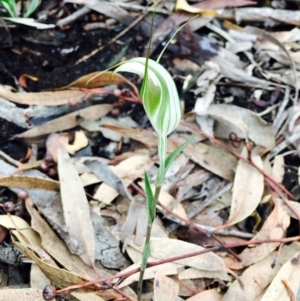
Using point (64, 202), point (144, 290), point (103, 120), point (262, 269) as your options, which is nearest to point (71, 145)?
point (103, 120)

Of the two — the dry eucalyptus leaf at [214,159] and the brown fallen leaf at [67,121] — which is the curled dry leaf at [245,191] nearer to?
the dry eucalyptus leaf at [214,159]

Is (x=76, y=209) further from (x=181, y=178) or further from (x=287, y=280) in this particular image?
(x=287, y=280)

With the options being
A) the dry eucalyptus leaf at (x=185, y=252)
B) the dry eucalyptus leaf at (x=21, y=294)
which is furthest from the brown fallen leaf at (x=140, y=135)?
the dry eucalyptus leaf at (x=21, y=294)

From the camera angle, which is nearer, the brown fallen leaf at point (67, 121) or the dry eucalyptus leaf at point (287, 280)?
the dry eucalyptus leaf at point (287, 280)

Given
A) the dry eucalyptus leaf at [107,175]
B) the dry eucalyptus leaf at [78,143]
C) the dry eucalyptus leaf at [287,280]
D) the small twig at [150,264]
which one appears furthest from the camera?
the dry eucalyptus leaf at [78,143]

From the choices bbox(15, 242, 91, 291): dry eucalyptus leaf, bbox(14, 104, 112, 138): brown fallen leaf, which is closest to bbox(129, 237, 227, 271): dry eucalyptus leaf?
bbox(15, 242, 91, 291): dry eucalyptus leaf

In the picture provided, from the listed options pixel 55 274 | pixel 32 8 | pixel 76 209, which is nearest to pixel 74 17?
pixel 32 8

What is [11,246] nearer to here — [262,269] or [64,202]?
[64,202]
